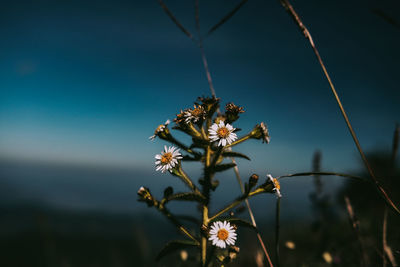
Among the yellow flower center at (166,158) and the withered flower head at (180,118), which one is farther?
the withered flower head at (180,118)

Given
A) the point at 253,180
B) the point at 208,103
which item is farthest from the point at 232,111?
the point at 253,180

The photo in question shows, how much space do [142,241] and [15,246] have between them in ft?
15.0

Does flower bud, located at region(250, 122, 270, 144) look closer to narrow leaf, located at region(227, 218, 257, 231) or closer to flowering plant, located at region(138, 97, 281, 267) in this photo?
flowering plant, located at region(138, 97, 281, 267)

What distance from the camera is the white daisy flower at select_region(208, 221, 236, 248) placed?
1.74 m

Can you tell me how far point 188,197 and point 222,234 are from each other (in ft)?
1.26

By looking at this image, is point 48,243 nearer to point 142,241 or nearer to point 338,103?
point 142,241

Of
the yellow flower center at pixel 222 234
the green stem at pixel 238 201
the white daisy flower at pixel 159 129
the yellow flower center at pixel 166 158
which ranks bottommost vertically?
the yellow flower center at pixel 222 234

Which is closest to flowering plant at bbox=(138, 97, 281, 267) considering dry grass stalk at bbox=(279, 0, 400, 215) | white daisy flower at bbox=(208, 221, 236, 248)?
white daisy flower at bbox=(208, 221, 236, 248)

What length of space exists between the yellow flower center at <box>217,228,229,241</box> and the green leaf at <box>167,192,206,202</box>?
0.29 m

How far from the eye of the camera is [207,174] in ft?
6.95

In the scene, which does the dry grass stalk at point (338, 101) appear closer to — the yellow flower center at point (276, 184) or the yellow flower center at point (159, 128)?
the yellow flower center at point (276, 184)

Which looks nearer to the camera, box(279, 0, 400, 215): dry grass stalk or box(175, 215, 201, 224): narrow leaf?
box(279, 0, 400, 215): dry grass stalk

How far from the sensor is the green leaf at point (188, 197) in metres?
1.96

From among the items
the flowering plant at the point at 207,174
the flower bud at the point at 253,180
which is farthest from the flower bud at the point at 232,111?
the flower bud at the point at 253,180
